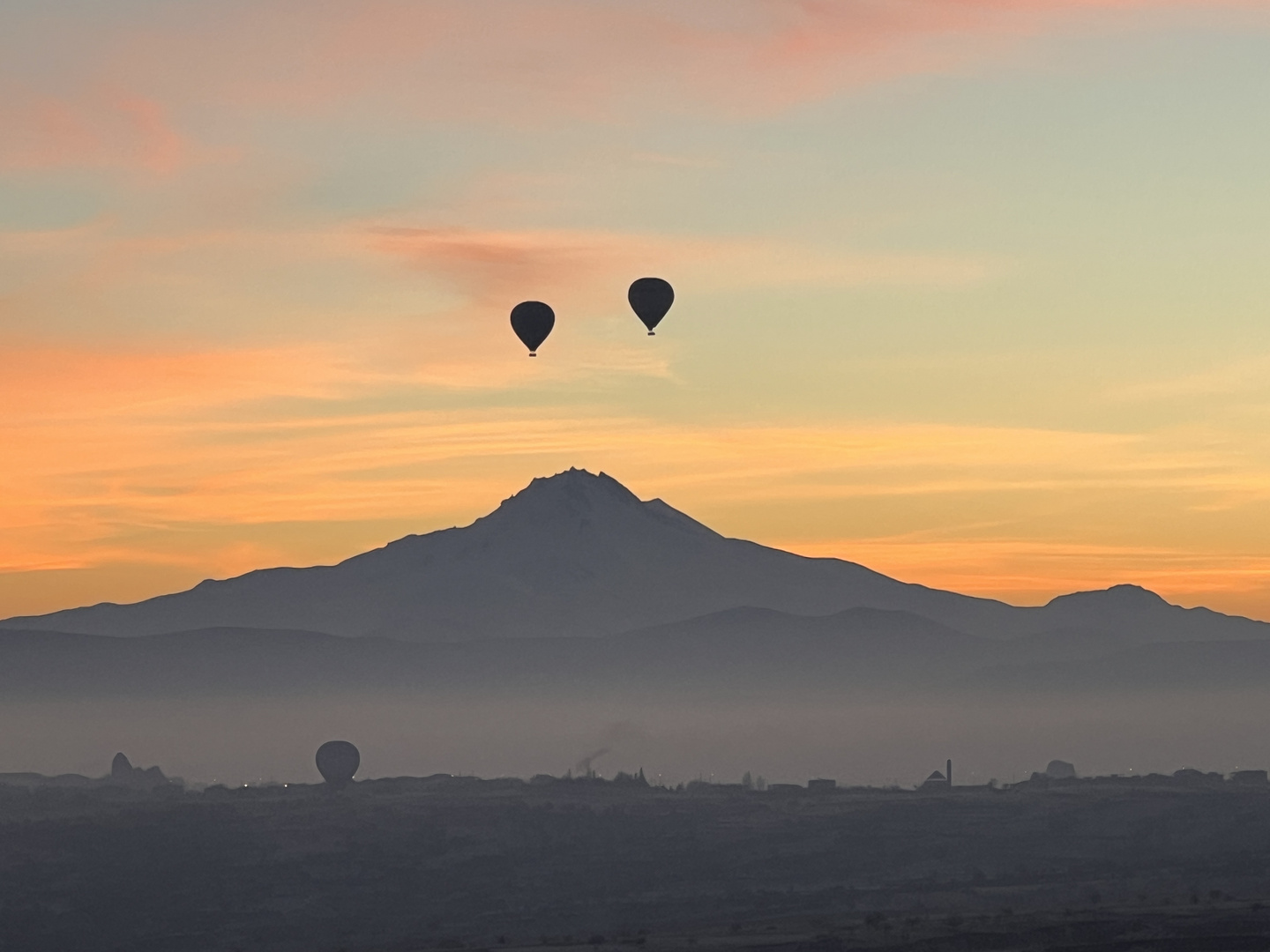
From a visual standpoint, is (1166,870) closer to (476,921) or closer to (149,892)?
(476,921)

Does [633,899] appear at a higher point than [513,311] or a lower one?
lower

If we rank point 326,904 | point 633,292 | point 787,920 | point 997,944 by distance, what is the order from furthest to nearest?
1. point 326,904
2. point 633,292
3. point 787,920
4. point 997,944

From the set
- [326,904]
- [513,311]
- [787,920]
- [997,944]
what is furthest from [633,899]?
[997,944]
